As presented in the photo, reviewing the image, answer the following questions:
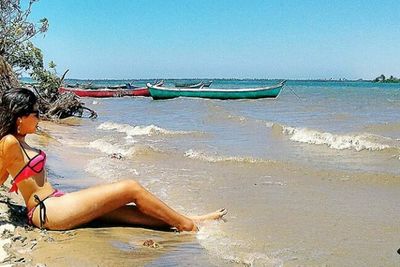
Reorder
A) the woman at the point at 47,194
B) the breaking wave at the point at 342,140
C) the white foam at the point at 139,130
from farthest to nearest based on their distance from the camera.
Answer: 1. the white foam at the point at 139,130
2. the breaking wave at the point at 342,140
3. the woman at the point at 47,194

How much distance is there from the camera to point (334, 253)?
13.5 ft

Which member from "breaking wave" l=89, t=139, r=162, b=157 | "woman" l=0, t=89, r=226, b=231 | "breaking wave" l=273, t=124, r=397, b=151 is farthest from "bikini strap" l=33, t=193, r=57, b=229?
"breaking wave" l=273, t=124, r=397, b=151

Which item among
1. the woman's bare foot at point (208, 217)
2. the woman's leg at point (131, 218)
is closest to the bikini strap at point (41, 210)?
the woman's leg at point (131, 218)

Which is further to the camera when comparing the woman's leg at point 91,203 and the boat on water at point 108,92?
the boat on water at point 108,92

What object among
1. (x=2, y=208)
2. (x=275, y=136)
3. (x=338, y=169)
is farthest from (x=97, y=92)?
(x=2, y=208)

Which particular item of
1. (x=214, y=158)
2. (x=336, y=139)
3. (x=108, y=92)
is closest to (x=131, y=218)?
(x=214, y=158)

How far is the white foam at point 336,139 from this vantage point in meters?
11.8

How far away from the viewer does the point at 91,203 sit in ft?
13.4

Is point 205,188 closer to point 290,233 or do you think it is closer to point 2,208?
point 290,233

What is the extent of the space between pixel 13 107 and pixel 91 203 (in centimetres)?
92

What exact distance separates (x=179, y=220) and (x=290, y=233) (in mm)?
1034

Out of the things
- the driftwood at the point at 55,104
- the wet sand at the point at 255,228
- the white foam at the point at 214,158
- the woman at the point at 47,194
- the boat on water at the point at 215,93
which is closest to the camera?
the wet sand at the point at 255,228

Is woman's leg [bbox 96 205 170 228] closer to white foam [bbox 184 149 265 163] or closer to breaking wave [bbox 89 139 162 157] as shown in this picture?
white foam [bbox 184 149 265 163]

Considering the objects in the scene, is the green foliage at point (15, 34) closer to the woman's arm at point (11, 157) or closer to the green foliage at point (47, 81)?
the green foliage at point (47, 81)
